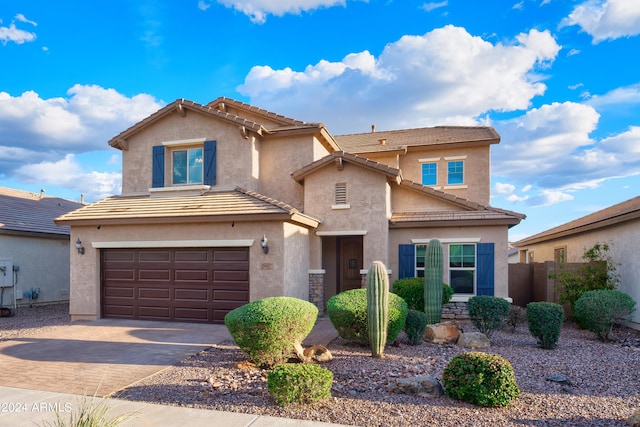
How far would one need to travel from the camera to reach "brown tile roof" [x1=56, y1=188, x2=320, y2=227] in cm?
1214

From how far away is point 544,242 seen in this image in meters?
22.2

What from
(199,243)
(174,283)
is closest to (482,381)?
(199,243)

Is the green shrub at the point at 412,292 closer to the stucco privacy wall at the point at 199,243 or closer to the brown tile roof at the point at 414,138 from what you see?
the stucco privacy wall at the point at 199,243

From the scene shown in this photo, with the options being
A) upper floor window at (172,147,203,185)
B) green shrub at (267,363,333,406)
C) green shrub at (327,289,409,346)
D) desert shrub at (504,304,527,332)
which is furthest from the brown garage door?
desert shrub at (504,304,527,332)

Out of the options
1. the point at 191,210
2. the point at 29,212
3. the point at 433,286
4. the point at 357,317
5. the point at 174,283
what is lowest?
the point at 357,317

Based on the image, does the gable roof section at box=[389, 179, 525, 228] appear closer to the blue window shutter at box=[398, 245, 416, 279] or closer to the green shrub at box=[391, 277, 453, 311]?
the blue window shutter at box=[398, 245, 416, 279]

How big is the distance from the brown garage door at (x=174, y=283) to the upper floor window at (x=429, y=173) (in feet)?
30.9

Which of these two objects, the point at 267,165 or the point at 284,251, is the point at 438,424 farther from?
the point at 267,165

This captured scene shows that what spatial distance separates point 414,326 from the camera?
977cm

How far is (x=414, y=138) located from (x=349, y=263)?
724 centimetres

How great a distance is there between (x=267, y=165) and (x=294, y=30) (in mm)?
4838

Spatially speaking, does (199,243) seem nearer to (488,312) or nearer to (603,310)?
(488,312)

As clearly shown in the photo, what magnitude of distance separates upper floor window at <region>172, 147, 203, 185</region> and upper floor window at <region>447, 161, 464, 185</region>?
34.7 ft

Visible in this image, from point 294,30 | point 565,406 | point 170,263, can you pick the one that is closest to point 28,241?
point 170,263
